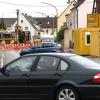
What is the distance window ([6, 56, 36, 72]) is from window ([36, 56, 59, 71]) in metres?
0.24

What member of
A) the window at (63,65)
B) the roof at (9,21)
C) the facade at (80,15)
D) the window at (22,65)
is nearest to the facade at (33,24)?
the roof at (9,21)

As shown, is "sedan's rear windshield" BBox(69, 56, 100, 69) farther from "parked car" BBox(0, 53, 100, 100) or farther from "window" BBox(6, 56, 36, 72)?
"window" BBox(6, 56, 36, 72)

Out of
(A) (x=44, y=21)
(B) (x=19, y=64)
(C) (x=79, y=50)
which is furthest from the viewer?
(A) (x=44, y=21)

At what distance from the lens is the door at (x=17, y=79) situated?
41.5ft

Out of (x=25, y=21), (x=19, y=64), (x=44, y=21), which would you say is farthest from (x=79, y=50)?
(x=44, y=21)

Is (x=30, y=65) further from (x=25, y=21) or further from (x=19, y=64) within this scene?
(x=25, y=21)

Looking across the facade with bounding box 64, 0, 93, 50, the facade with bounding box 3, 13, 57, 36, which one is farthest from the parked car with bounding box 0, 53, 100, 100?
the facade with bounding box 3, 13, 57, 36

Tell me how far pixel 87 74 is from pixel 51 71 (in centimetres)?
97

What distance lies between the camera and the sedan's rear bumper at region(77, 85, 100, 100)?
11.9 metres

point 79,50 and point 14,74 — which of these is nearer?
point 14,74

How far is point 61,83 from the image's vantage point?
481 inches

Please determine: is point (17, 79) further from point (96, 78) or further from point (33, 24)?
point (33, 24)

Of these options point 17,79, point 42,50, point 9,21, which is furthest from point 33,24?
point 17,79

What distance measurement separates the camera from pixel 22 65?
1286 centimetres
